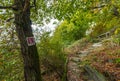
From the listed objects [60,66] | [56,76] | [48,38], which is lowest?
[56,76]

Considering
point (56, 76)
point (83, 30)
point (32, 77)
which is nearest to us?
point (32, 77)

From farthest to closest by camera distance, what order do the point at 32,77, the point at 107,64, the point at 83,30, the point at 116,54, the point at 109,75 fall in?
the point at 83,30 < the point at 116,54 < the point at 107,64 < the point at 109,75 < the point at 32,77

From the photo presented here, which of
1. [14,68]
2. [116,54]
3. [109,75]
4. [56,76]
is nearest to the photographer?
[14,68]

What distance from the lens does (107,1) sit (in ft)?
22.0

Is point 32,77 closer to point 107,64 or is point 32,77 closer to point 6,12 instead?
point 6,12

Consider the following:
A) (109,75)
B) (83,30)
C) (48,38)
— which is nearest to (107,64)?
(109,75)

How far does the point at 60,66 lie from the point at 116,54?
3283mm

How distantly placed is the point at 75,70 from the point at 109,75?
1.31 meters

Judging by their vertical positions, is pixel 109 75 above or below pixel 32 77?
below

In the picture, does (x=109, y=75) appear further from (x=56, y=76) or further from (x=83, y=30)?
(x=83, y=30)

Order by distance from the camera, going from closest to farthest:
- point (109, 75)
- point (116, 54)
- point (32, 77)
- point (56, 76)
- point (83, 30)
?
point (32, 77) → point (109, 75) → point (56, 76) → point (116, 54) → point (83, 30)

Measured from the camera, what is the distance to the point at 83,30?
1978 centimetres

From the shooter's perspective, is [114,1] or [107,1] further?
[107,1]

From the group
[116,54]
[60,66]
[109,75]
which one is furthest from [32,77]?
[116,54]
